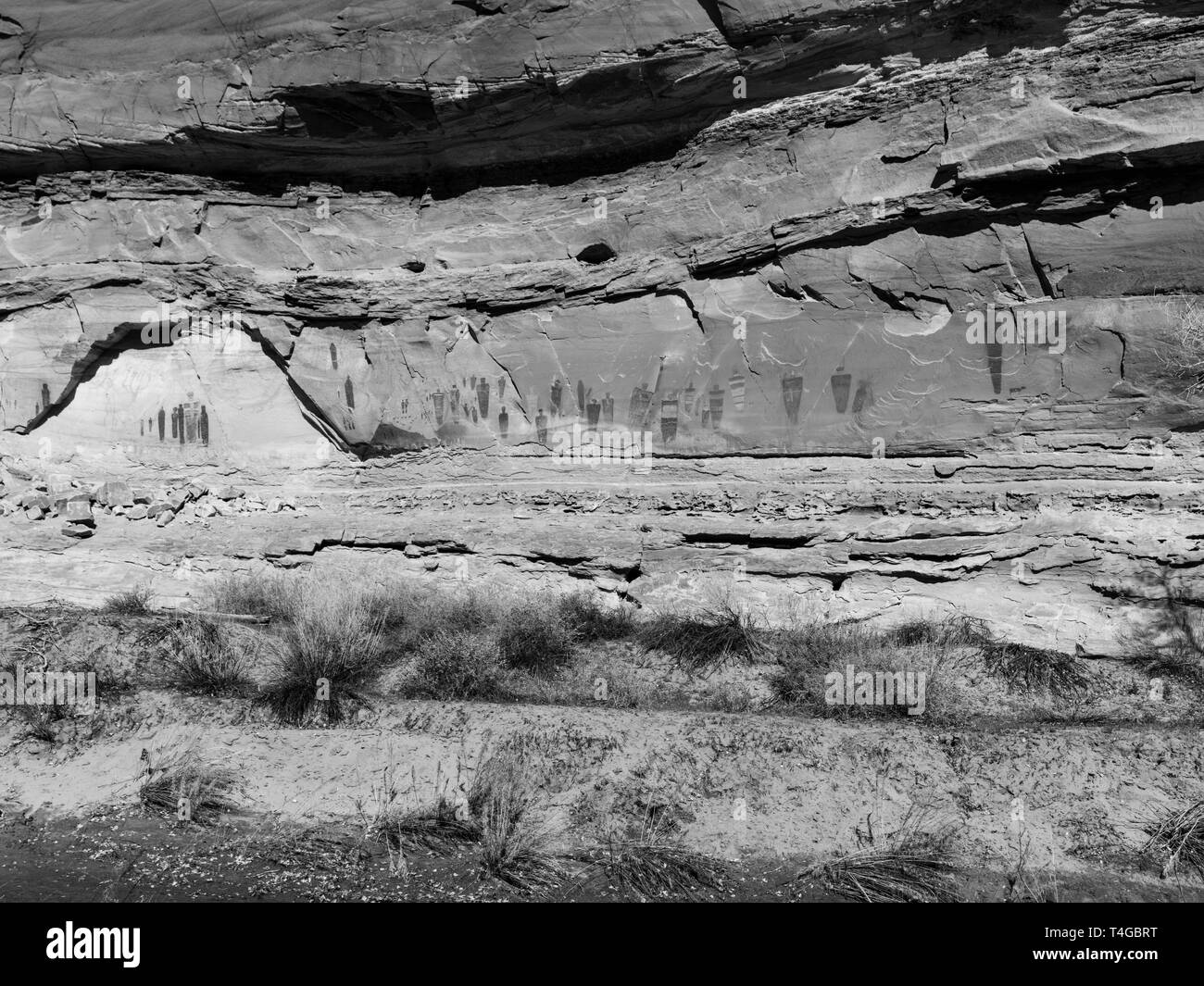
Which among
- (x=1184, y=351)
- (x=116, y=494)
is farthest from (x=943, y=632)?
(x=116, y=494)

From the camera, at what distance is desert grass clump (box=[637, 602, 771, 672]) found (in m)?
8.01

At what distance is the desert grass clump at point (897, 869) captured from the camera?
17.8 ft

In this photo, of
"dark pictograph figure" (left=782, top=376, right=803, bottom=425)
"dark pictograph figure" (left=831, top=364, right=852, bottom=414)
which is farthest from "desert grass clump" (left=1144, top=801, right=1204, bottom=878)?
"dark pictograph figure" (left=782, top=376, right=803, bottom=425)

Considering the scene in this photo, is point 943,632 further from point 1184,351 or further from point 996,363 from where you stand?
point 1184,351

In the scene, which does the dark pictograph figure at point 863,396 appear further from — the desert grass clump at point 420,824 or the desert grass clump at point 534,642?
the desert grass clump at point 420,824

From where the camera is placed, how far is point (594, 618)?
876cm

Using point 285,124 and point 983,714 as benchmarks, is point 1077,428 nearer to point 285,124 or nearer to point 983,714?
point 983,714

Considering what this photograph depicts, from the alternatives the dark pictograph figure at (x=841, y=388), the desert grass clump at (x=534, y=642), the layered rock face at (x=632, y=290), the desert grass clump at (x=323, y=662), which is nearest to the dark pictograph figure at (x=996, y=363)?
the layered rock face at (x=632, y=290)

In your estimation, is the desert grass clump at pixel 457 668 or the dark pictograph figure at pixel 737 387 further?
the dark pictograph figure at pixel 737 387

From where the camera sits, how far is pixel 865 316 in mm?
8961

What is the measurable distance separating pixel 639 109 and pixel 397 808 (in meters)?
7.63

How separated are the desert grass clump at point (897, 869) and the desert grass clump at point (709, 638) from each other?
2321 millimetres

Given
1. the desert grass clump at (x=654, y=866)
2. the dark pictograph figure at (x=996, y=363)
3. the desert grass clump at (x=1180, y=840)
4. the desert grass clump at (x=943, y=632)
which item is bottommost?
the desert grass clump at (x=654, y=866)

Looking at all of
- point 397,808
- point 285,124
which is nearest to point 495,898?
point 397,808
